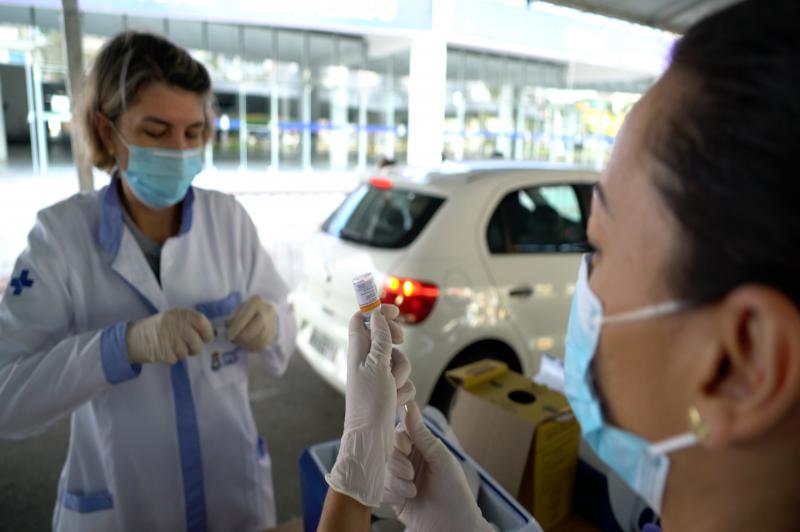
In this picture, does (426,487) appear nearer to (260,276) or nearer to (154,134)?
(260,276)

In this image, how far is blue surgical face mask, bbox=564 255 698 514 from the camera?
69 centimetres

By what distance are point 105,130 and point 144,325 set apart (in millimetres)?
731

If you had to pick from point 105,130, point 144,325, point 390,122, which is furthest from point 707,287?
point 390,122

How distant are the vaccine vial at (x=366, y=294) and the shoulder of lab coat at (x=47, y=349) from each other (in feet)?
2.40

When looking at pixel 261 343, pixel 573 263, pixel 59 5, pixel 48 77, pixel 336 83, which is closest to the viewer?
pixel 261 343

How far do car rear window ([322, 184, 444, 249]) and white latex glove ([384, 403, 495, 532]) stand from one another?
6.85 feet

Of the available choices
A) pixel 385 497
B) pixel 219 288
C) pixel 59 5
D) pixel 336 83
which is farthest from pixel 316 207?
pixel 385 497

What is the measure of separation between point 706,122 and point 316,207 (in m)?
11.7

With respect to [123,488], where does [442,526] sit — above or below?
above

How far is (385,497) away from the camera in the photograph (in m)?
1.09

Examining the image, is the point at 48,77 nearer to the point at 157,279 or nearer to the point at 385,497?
the point at 157,279

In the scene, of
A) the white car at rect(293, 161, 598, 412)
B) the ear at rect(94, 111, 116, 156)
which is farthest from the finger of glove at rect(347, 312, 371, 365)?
the white car at rect(293, 161, 598, 412)

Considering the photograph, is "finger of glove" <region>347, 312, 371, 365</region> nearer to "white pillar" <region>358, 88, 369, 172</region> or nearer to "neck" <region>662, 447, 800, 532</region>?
"neck" <region>662, 447, 800, 532</region>

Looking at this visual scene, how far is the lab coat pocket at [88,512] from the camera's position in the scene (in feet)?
4.81
